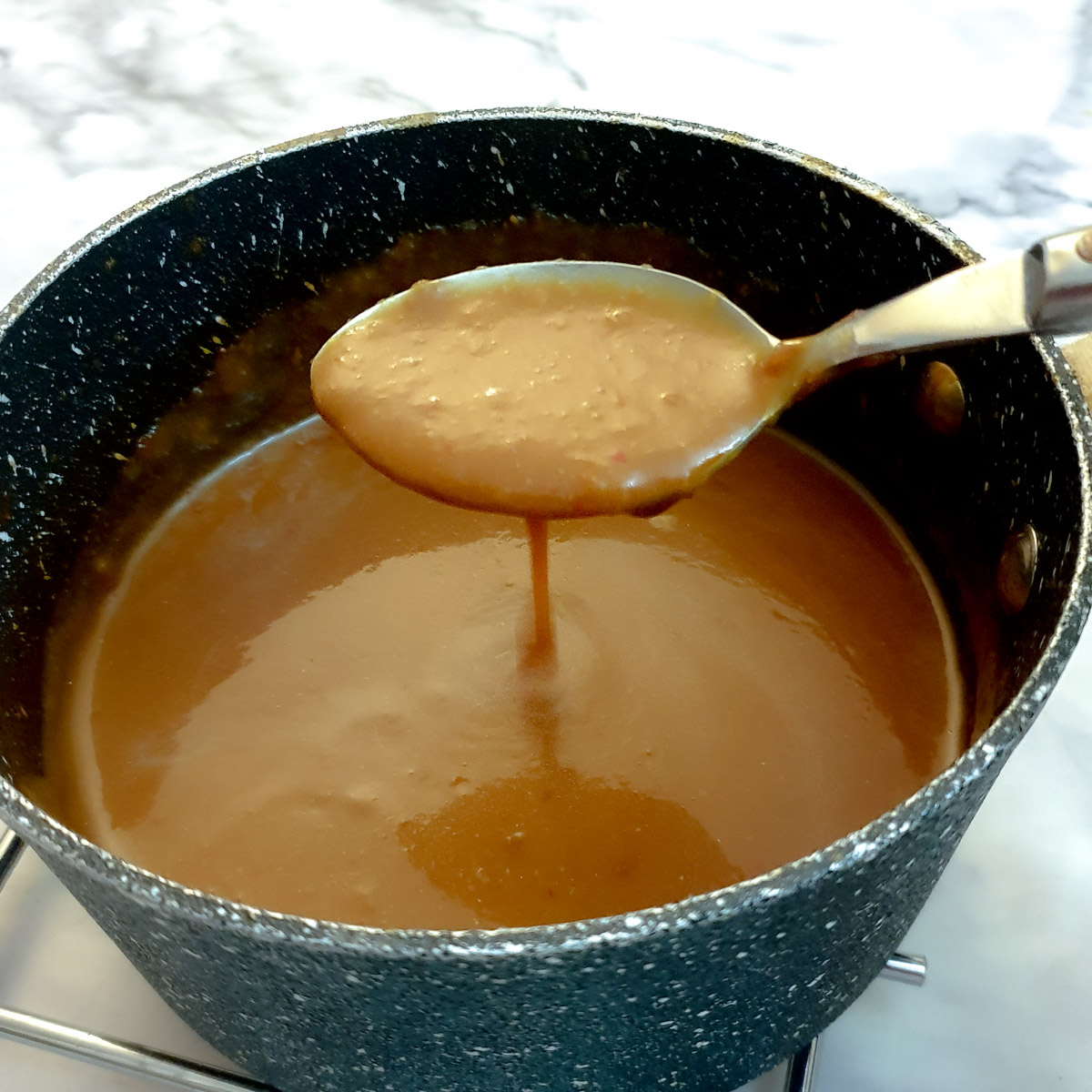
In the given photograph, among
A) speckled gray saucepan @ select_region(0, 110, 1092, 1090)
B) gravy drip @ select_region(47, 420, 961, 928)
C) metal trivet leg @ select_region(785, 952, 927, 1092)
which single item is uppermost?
speckled gray saucepan @ select_region(0, 110, 1092, 1090)

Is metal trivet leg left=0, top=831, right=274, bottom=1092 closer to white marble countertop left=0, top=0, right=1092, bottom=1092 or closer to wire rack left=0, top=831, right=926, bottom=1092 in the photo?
wire rack left=0, top=831, right=926, bottom=1092

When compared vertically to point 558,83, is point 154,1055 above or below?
below

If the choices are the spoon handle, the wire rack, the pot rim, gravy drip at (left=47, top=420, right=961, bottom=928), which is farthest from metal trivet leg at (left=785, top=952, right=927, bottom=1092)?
the spoon handle

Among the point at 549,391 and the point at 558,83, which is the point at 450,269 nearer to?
the point at 549,391

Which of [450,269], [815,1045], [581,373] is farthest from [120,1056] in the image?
[450,269]

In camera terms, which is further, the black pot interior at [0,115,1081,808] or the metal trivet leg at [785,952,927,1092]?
the black pot interior at [0,115,1081,808]

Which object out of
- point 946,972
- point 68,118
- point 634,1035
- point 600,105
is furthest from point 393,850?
point 68,118

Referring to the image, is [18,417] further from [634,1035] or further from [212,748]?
[634,1035]

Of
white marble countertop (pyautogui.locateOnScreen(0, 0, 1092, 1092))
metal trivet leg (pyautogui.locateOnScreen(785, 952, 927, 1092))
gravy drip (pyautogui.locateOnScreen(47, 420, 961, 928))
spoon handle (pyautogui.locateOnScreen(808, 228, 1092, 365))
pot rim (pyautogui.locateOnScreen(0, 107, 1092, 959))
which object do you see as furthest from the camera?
white marble countertop (pyautogui.locateOnScreen(0, 0, 1092, 1092))
